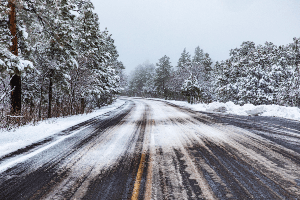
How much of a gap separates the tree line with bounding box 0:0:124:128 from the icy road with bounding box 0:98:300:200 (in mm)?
4075

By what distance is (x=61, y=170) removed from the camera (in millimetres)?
3604

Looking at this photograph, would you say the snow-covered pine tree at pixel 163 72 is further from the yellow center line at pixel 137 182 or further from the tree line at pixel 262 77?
the yellow center line at pixel 137 182

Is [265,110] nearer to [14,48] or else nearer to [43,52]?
[14,48]

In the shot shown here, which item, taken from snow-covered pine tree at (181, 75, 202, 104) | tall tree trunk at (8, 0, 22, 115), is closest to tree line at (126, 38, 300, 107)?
snow-covered pine tree at (181, 75, 202, 104)

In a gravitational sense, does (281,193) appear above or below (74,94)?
below

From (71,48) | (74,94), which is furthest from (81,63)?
(74,94)

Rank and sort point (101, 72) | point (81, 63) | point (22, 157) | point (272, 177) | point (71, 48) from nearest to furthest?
point (272, 177) < point (22, 157) < point (71, 48) < point (81, 63) < point (101, 72)

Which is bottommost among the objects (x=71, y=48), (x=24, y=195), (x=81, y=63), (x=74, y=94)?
(x=24, y=195)

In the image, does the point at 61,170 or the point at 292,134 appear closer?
the point at 61,170

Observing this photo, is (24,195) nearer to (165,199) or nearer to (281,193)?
(165,199)

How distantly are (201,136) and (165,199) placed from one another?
4.15m

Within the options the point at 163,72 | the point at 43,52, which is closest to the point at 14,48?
the point at 43,52

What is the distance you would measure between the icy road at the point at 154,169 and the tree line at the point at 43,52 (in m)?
4.08

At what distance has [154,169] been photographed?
359 centimetres
